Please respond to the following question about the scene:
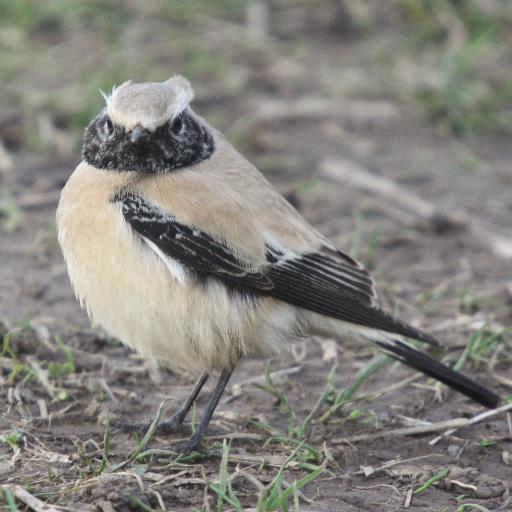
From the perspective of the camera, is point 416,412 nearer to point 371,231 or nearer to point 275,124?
point 371,231

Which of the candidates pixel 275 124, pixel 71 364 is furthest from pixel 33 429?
pixel 275 124

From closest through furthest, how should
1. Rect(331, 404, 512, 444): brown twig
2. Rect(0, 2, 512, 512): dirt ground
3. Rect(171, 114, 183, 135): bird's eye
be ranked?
Rect(0, 2, 512, 512): dirt ground < Rect(331, 404, 512, 444): brown twig < Rect(171, 114, 183, 135): bird's eye

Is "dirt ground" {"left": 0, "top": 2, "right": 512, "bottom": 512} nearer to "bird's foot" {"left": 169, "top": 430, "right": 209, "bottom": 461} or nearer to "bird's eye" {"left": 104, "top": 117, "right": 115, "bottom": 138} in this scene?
"bird's foot" {"left": 169, "top": 430, "right": 209, "bottom": 461}

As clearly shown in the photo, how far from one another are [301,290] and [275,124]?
5.17 m

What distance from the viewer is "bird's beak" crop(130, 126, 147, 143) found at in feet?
20.3

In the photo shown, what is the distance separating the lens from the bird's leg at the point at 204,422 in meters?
5.95

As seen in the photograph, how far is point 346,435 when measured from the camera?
21.0ft

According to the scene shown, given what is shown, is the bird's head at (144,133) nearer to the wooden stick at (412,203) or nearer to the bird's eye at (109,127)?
the bird's eye at (109,127)

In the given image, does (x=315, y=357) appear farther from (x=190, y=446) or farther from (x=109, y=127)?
(x=109, y=127)

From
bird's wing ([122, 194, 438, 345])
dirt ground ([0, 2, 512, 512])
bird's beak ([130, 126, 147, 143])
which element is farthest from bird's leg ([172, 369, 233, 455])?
bird's beak ([130, 126, 147, 143])

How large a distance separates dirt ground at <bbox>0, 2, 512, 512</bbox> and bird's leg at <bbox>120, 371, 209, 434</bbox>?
72mm

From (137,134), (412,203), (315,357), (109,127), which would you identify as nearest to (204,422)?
(315,357)

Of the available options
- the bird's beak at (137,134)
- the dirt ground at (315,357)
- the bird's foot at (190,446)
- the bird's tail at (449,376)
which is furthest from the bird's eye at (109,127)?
the bird's tail at (449,376)

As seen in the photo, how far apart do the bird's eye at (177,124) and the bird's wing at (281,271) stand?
55cm
